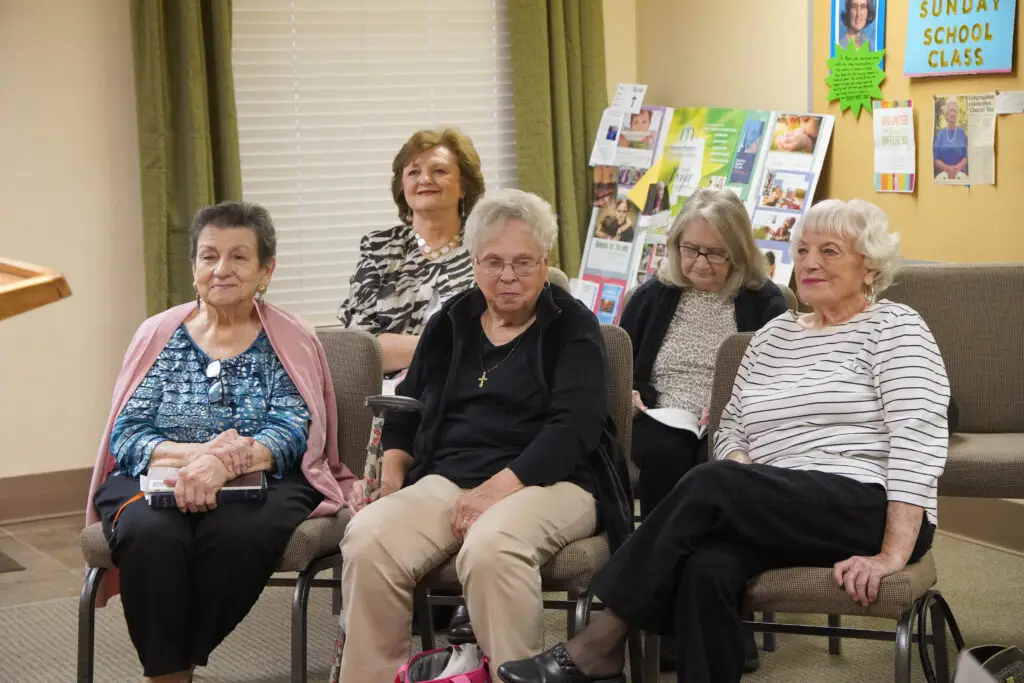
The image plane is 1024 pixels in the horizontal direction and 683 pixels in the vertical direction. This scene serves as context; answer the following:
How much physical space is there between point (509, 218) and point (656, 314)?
0.72m

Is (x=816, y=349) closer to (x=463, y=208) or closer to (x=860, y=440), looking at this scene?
(x=860, y=440)

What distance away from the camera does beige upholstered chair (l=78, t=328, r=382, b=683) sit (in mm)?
2764

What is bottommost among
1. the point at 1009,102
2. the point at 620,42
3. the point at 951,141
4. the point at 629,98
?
the point at 951,141

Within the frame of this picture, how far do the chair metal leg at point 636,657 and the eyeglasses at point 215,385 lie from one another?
1.09m

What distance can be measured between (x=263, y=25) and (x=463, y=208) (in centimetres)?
170

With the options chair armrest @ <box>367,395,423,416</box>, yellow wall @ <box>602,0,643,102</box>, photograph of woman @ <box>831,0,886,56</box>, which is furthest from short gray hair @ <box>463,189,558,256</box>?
yellow wall @ <box>602,0,643,102</box>

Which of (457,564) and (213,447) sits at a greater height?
(213,447)

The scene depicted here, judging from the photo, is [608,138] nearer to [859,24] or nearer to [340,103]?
[340,103]

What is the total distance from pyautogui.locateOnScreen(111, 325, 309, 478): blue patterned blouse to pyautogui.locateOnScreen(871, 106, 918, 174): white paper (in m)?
2.26

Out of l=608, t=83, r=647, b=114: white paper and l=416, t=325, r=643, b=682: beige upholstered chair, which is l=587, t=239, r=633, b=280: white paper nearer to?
l=608, t=83, r=647, b=114: white paper

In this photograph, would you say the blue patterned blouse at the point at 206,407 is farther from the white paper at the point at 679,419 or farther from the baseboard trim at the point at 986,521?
the baseboard trim at the point at 986,521

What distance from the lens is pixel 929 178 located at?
4.14 m

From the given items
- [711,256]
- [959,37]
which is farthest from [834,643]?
[959,37]

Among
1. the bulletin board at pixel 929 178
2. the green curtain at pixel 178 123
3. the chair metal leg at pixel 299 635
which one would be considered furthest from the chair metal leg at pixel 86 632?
the bulletin board at pixel 929 178
